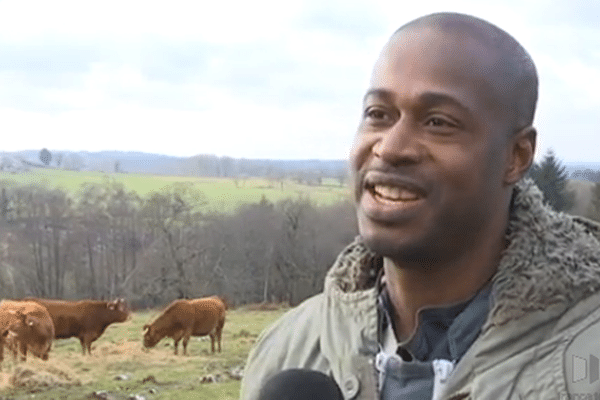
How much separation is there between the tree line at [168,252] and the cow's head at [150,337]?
179 inches

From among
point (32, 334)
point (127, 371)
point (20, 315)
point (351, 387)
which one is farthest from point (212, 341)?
point (351, 387)

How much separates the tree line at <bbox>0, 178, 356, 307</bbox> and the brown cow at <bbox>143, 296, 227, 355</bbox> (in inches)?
169

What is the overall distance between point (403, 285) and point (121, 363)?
355 inches

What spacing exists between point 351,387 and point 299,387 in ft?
0.41

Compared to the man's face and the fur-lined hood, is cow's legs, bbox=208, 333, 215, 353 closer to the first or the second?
the fur-lined hood

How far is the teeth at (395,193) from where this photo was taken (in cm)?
95

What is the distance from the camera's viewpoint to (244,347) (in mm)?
10797

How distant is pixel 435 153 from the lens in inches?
36.8

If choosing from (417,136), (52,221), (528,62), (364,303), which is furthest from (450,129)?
(52,221)

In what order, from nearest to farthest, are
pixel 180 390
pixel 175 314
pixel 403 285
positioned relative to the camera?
pixel 403 285
pixel 180 390
pixel 175 314

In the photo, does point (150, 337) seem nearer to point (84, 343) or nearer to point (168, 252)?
point (84, 343)

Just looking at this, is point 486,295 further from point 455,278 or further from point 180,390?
point 180,390

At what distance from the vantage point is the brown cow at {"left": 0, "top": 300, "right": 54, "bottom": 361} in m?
9.31

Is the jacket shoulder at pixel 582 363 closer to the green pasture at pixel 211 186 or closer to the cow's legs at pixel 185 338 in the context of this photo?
the cow's legs at pixel 185 338
